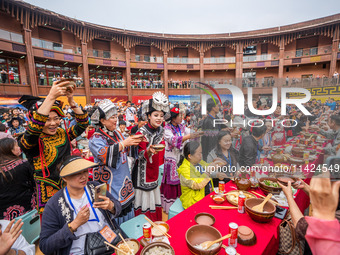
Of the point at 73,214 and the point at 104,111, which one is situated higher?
the point at 104,111

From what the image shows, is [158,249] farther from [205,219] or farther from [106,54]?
[106,54]

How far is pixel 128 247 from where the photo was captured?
139 centimetres

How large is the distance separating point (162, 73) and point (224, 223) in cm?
2300

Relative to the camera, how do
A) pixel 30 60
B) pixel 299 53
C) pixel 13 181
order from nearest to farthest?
1. pixel 13 181
2. pixel 30 60
3. pixel 299 53

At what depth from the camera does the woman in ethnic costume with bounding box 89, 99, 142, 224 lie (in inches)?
81.4

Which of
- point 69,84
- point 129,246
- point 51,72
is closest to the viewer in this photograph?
point 129,246

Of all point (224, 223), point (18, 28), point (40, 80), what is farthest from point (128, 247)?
point (18, 28)

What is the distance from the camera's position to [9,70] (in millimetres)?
14344

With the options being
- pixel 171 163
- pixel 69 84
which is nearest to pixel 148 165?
pixel 171 163

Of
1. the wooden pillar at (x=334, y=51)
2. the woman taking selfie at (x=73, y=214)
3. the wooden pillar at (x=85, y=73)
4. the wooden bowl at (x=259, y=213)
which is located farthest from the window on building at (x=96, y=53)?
the wooden pillar at (x=334, y=51)

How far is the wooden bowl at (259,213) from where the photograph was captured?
171 cm

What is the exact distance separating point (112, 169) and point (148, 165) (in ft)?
2.05

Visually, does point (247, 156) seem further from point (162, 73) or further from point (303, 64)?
point (303, 64)

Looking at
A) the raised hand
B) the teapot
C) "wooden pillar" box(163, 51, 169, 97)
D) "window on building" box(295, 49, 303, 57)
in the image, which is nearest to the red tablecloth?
the teapot
